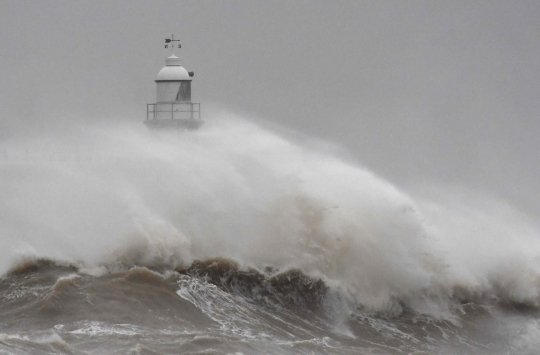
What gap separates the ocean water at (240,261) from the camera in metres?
15.2

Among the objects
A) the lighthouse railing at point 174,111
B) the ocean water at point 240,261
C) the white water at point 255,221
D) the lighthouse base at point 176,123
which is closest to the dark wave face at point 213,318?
the ocean water at point 240,261

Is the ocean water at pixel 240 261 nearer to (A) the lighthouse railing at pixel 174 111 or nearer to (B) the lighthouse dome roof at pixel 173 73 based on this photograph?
(A) the lighthouse railing at pixel 174 111

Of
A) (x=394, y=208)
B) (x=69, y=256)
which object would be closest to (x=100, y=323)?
(x=69, y=256)

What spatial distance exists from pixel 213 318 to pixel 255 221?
12.2 feet

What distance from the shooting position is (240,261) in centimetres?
1828

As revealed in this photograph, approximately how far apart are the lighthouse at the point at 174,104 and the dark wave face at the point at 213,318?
8.56 meters

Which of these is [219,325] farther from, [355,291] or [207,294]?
[355,291]

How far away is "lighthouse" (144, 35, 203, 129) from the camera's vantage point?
85.5ft

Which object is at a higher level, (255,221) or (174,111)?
(174,111)

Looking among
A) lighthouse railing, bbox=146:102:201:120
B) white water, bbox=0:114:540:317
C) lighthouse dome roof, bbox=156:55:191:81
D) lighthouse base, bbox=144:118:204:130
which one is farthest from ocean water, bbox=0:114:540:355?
lighthouse dome roof, bbox=156:55:191:81

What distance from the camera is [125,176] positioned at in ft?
66.7

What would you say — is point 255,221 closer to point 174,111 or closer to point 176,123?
point 176,123

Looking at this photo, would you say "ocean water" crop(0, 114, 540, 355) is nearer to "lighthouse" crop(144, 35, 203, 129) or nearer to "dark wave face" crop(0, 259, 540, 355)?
"dark wave face" crop(0, 259, 540, 355)

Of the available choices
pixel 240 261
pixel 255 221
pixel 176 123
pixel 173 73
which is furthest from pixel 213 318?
pixel 173 73
